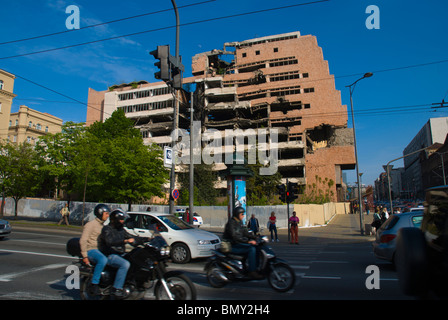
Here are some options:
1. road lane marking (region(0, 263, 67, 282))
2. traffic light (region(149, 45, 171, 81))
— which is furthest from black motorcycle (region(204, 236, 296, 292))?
traffic light (region(149, 45, 171, 81))

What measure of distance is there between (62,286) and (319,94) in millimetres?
57549

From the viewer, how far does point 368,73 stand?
20.2 meters

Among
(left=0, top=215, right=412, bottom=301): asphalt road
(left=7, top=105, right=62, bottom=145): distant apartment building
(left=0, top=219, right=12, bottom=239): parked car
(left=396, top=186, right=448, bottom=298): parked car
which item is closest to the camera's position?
(left=396, top=186, right=448, bottom=298): parked car

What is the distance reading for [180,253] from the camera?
870 cm

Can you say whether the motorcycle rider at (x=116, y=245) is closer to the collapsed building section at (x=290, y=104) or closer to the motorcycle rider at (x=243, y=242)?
the motorcycle rider at (x=243, y=242)

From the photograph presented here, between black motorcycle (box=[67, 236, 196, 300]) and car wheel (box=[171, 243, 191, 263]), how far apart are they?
384 centimetres

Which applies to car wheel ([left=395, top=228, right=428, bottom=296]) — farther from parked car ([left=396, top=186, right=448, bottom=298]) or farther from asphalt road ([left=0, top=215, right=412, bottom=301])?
asphalt road ([left=0, top=215, right=412, bottom=301])

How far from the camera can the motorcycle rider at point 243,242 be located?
5.70 m

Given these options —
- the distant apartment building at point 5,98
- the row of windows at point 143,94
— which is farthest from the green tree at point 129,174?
the row of windows at point 143,94

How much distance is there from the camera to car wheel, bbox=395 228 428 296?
2.85 meters

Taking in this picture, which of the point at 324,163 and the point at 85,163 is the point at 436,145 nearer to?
the point at 324,163

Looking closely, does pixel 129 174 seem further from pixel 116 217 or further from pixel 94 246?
pixel 116 217

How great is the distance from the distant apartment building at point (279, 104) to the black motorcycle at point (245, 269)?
4828 centimetres

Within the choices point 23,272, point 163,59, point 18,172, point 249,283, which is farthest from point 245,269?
point 18,172
